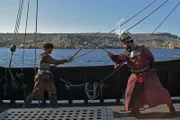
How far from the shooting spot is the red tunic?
16.6ft

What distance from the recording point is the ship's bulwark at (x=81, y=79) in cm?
645

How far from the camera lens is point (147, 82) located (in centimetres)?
513

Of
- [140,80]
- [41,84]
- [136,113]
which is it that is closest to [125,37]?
[140,80]

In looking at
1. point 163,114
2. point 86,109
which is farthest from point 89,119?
point 163,114

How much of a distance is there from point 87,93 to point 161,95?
171cm

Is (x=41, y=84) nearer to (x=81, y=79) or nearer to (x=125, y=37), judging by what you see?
(x=81, y=79)

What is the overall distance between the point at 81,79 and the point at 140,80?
5.40 feet

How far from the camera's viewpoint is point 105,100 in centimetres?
662

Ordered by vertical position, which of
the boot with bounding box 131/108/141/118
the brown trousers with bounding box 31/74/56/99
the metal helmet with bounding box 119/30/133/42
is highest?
the metal helmet with bounding box 119/30/133/42

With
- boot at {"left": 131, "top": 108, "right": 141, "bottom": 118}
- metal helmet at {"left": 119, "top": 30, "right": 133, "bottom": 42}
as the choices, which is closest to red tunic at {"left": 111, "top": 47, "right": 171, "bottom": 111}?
boot at {"left": 131, "top": 108, "right": 141, "bottom": 118}

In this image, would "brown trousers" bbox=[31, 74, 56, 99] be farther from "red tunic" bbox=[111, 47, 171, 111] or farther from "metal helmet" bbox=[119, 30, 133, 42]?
"metal helmet" bbox=[119, 30, 133, 42]

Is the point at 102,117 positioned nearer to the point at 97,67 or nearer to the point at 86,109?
the point at 86,109

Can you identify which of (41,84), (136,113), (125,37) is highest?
(125,37)

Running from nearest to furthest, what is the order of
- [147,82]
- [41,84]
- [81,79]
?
[147,82] → [41,84] → [81,79]
